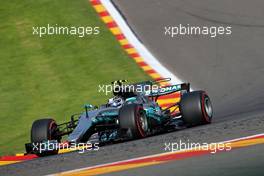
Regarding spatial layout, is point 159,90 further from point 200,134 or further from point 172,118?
point 200,134

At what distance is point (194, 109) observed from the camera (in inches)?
426

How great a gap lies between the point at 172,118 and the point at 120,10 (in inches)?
333

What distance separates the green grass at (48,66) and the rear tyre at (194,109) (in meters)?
2.84

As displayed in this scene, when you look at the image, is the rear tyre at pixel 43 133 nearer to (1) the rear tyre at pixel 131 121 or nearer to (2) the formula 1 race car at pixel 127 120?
(2) the formula 1 race car at pixel 127 120

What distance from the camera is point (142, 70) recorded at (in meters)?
15.5
